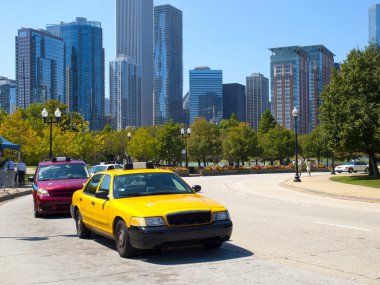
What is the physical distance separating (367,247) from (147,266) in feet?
13.6

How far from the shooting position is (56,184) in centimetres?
1545

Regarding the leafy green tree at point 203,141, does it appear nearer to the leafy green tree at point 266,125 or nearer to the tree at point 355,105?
the leafy green tree at point 266,125

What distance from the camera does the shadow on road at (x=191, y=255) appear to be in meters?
8.17

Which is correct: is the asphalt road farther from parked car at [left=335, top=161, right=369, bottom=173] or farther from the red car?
parked car at [left=335, top=161, right=369, bottom=173]

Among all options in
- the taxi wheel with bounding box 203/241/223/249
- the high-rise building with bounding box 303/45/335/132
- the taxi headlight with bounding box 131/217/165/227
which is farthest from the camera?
the high-rise building with bounding box 303/45/335/132

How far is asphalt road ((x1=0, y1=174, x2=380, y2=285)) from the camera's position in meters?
6.96

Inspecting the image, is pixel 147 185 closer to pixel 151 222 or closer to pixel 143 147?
pixel 151 222

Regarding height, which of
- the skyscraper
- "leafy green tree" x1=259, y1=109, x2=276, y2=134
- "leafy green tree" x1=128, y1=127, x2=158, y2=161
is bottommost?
"leafy green tree" x1=128, y1=127, x2=158, y2=161

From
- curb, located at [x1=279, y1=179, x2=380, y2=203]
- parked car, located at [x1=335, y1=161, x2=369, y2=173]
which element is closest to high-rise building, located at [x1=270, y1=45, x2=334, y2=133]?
parked car, located at [x1=335, y1=161, x2=369, y2=173]

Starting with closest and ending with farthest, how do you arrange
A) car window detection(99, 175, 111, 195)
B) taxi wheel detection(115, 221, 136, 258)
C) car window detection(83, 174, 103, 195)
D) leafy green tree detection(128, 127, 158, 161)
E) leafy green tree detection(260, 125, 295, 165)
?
taxi wheel detection(115, 221, 136, 258) < car window detection(99, 175, 111, 195) < car window detection(83, 174, 103, 195) < leafy green tree detection(128, 127, 158, 161) < leafy green tree detection(260, 125, 295, 165)

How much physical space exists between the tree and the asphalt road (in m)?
18.3

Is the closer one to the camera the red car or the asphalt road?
the asphalt road

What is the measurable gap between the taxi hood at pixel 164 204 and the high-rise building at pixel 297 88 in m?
175

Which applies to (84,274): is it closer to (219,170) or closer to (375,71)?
(375,71)
